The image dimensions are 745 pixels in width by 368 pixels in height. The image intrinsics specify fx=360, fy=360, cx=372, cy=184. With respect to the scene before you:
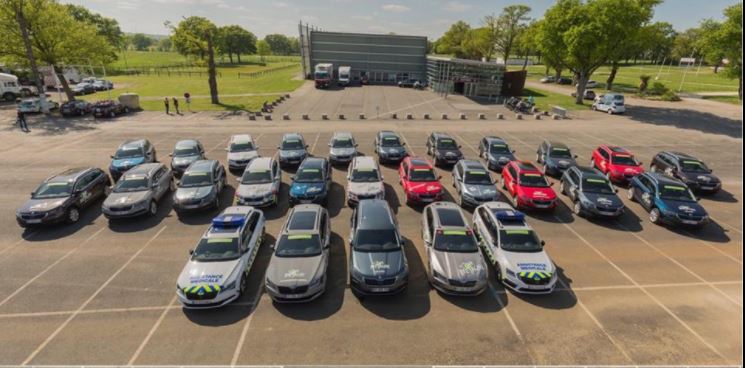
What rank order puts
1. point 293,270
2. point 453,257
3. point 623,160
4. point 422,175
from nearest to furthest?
point 293,270
point 453,257
point 422,175
point 623,160

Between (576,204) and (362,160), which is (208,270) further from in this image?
(576,204)

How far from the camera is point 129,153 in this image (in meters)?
Result: 19.9

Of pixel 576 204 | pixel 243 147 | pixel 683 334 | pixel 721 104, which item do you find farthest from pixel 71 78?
pixel 721 104

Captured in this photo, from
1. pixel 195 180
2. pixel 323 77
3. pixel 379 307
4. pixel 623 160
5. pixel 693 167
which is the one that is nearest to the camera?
pixel 379 307

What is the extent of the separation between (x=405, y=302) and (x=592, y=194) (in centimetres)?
1044

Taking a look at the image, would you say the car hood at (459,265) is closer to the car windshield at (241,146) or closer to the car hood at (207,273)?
the car hood at (207,273)

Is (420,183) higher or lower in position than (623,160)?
lower

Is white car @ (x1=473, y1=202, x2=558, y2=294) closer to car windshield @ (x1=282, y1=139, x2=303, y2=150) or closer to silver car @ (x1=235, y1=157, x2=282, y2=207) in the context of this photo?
silver car @ (x1=235, y1=157, x2=282, y2=207)

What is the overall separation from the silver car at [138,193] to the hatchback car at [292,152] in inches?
244

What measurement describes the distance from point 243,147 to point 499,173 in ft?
50.0

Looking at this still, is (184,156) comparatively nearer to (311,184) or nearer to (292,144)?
(292,144)

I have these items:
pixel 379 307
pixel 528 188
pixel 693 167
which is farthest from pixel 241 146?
pixel 693 167

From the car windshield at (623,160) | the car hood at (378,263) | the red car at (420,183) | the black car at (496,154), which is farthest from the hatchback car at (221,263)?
the car windshield at (623,160)

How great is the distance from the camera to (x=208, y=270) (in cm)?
1005
